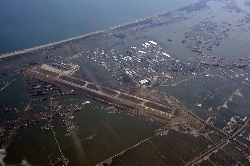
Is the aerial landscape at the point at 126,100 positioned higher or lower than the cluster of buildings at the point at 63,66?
lower

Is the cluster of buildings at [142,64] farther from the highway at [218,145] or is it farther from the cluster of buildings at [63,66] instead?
the highway at [218,145]

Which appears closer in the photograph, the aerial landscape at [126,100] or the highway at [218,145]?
the highway at [218,145]

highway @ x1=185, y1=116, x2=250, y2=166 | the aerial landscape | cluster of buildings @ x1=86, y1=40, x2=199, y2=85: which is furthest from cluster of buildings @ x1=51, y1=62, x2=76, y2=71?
highway @ x1=185, y1=116, x2=250, y2=166

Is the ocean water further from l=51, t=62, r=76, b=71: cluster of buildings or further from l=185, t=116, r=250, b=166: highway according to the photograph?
l=185, t=116, r=250, b=166: highway

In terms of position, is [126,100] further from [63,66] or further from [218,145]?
[63,66]

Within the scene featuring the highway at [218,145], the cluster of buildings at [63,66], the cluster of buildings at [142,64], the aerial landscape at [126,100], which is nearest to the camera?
the highway at [218,145]

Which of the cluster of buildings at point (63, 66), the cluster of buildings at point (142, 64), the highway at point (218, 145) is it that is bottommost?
the highway at point (218, 145)

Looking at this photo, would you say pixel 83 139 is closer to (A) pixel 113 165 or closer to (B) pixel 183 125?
(A) pixel 113 165

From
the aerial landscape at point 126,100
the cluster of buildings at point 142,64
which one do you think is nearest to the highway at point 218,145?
the aerial landscape at point 126,100
